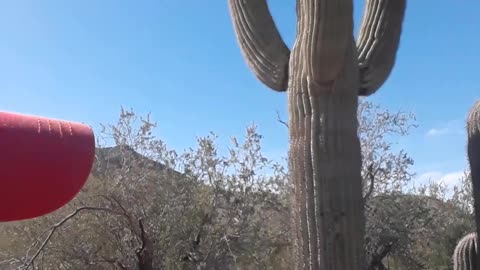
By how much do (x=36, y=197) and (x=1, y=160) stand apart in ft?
0.68

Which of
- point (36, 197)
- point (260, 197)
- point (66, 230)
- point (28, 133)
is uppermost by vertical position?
point (260, 197)

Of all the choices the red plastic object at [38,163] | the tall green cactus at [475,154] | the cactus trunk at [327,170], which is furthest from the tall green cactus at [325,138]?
the red plastic object at [38,163]

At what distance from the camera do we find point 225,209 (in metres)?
10.7

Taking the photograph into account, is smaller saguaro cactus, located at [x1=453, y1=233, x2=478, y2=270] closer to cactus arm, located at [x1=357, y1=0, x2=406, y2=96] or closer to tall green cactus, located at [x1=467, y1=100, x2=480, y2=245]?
tall green cactus, located at [x1=467, y1=100, x2=480, y2=245]

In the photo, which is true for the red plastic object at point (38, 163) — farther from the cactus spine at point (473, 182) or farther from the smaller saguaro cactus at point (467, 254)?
the smaller saguaro cactus at point (467, 254)

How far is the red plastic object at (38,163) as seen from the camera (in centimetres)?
221

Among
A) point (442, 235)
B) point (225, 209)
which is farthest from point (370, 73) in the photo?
point (442, 235)

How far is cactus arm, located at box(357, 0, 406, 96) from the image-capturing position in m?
4.91

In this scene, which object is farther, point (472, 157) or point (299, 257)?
point (472, 157)

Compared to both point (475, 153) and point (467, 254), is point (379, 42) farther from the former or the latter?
point (467, 254)

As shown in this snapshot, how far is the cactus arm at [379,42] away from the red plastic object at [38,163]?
2.93 meters

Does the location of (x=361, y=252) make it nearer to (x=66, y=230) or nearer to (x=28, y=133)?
(x=28, y=133)

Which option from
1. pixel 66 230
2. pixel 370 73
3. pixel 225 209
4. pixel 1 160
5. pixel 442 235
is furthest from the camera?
pixel 442 235

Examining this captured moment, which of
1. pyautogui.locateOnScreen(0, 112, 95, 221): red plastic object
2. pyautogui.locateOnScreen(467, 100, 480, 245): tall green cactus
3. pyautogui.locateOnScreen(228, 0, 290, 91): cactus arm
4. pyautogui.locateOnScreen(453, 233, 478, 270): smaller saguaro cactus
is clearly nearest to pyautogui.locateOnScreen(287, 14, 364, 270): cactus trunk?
pyautogui.locateOnScreen(228, 0, 290, 91): cactus arm
